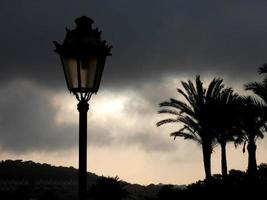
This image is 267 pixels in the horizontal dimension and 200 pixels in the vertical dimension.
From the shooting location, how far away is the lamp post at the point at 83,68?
6531mm

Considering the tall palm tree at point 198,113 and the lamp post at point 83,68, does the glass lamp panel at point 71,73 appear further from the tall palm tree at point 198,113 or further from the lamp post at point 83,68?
the tall palm tree at point 198,113

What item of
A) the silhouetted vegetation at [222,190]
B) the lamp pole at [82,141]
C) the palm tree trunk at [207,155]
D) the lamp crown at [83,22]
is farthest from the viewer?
the palm tree trunk at [207,155]

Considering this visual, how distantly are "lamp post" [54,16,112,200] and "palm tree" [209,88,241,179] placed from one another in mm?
26954

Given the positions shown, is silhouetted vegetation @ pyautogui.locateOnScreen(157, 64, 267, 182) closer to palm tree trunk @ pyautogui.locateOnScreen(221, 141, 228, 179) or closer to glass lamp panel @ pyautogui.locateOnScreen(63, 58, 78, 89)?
palm tree trunk @ pyautogui.locateOnScreen(221, 141, 228, 179)

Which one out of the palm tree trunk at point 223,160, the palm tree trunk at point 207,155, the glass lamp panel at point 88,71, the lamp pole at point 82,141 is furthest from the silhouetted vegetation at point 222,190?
the glass lamp panel at point 88,71

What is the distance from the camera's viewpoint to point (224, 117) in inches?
1342

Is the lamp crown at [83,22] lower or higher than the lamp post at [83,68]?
higher

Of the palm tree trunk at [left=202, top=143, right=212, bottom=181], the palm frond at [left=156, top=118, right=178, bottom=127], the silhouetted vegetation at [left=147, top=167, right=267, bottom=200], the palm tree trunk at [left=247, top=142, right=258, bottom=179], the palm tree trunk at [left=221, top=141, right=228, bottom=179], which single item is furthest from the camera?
the palm tree trunk at [left=247, top=142, right=258, bottom=179]

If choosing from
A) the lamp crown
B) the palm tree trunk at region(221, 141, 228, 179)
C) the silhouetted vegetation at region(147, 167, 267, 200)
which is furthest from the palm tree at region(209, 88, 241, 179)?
the lamp crown

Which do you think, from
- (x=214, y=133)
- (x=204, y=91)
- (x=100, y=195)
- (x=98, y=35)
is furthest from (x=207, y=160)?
(x=98, y=35)

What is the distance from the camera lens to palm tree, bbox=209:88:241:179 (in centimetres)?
3366

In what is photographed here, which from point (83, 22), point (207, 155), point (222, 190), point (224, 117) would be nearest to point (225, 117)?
point (224, 117)

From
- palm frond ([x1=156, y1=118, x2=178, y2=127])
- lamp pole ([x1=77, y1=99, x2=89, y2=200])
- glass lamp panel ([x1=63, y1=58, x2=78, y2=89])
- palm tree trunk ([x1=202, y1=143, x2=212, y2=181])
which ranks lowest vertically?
lamp pole ([x1=77, y1=99, x2=89, y2=200])

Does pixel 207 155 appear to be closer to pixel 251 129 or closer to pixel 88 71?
pixel 251 129
